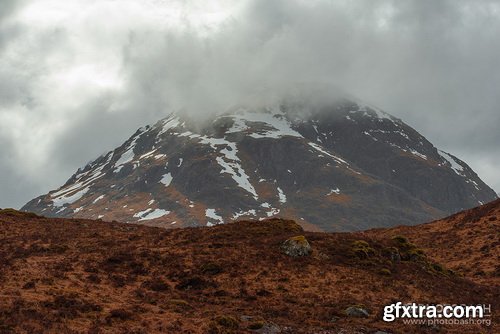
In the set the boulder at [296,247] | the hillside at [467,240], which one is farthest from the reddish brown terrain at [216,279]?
the boulder at [296,247]

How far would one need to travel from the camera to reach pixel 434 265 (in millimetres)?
52969

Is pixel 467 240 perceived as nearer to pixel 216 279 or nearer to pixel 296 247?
pixel 296 247

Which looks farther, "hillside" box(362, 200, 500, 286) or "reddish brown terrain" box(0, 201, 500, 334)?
"hillside" box(362, 200, 500, 286)

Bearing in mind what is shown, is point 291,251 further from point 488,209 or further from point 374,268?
point 488,209

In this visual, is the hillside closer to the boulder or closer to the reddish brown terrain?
the reddish brown terrain

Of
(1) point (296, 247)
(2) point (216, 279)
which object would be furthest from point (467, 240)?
(2) point (216, 279)

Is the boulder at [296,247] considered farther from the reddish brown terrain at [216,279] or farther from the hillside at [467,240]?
the hillside at [467,240]

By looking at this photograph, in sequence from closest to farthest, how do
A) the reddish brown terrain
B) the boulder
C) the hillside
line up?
the reddish brown terrain < the boulder < the hillside

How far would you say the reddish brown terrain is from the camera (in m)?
32.3

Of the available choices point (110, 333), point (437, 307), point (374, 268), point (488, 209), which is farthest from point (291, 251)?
point (488, 209)

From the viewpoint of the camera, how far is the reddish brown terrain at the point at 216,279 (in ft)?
106

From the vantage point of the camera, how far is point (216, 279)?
43.6 meters

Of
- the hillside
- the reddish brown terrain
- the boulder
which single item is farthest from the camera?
the hillside

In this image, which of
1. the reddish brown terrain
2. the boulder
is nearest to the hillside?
the reddish brown terrain
